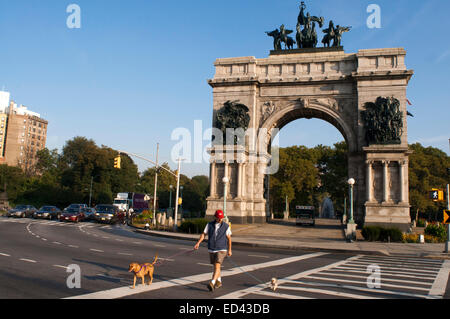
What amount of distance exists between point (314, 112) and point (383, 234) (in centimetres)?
1714

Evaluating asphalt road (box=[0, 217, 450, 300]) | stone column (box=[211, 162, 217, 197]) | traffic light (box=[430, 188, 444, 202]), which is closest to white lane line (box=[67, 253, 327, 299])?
asphalt road (box=[0, 217, 450, 300])

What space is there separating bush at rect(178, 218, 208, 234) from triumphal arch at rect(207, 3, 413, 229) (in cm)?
901

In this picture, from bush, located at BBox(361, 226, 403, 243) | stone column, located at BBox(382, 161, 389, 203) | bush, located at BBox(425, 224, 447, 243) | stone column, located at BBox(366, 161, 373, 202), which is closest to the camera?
bush, located at BBox(361, 226, 403, 243)

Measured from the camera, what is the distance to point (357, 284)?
30.7 ft

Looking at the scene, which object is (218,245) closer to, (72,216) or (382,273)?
(382,273)

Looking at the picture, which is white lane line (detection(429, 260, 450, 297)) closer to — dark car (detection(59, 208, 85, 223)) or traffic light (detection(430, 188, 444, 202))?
traffic light (detection(430, 188, 444, 202))

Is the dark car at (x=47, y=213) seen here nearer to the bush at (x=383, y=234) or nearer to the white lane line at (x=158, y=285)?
the bush at (x=383, y=234)

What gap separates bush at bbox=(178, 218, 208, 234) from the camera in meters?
27.2

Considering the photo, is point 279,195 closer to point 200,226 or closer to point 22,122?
point 200,226

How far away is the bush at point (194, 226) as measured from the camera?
27.2 meters

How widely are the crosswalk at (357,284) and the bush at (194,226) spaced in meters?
15.4

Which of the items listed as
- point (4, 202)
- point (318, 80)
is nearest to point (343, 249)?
point (318, 80)
